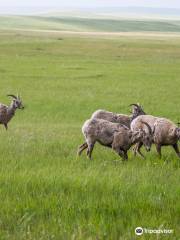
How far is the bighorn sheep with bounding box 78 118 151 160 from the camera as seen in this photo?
46.0ft

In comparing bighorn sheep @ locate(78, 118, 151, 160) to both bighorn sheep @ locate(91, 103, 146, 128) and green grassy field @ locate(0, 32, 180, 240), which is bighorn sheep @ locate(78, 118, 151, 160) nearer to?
green grassy field @ locate(0, 32, 180, 240)

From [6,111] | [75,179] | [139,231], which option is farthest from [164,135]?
[6,111]

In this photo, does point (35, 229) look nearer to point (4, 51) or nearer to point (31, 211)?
point (31, 211)

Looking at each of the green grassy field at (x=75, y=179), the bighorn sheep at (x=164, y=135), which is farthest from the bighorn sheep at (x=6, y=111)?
the bighorn sheep at (x=164, y=135)

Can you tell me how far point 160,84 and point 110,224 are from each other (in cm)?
2900

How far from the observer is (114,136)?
46.2 ft

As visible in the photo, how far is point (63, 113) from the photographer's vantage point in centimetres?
2602

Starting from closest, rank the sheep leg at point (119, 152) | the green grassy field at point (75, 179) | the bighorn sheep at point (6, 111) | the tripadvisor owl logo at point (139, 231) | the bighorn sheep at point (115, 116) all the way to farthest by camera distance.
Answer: the tripadvisor owl logo at point (139, 231) < the green grassy field at point (75, 179) < the sheep leg at point (119, 152) < the bighorn sheep at point (115, 116) < the bighorn sheep at point (6, 111)

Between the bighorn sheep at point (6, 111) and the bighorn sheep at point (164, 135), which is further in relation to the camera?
the bighorn sheep at point (6, 111)

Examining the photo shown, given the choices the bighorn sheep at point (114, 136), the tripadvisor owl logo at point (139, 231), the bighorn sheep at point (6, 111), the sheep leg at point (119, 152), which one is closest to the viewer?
the tripadvisor owl logo at point (139, 231)

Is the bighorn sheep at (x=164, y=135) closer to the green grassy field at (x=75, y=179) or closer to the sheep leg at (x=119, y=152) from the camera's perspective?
the green grassy field at (x=75, y=179)

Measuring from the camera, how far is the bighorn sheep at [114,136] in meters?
14.0

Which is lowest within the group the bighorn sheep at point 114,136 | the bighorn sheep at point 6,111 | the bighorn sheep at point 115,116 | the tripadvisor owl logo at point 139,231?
the bighorn sheep at point 6,111

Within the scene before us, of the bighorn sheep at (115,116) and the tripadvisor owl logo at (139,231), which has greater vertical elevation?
the tripadvisor owl logo at (139,231)
